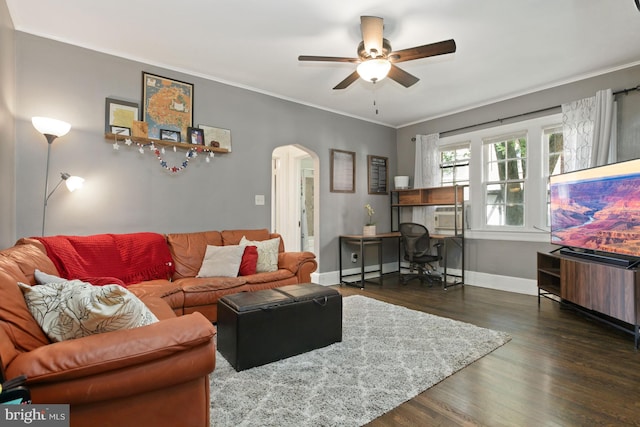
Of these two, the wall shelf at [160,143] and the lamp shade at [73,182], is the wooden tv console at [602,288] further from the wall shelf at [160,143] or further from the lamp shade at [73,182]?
the lamp shade at [73,182]

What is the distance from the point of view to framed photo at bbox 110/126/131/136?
10.4 feet

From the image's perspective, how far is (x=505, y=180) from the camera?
15.1 ft

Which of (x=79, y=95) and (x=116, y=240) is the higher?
(x=79, y=95)

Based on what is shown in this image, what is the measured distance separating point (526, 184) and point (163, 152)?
15.0 ft

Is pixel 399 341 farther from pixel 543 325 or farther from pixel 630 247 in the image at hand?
pixel 630 247

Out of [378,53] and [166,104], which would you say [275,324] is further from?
[166,104]

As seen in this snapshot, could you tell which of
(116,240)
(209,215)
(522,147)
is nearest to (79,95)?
(116,240)

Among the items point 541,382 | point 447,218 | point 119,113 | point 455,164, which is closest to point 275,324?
point 541,382

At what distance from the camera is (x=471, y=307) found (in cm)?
372

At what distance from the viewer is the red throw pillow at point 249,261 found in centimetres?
338

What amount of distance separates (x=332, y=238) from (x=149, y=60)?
10.8 ft

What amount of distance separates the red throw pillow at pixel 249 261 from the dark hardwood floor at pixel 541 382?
2.06 metres

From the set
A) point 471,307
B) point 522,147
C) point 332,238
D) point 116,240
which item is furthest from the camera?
point 332,238

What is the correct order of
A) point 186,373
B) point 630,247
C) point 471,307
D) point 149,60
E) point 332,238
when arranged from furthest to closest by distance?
1. point 332,238
2. point 471,307
3. point 149,60
4. point 630,247
5. point 186,373
